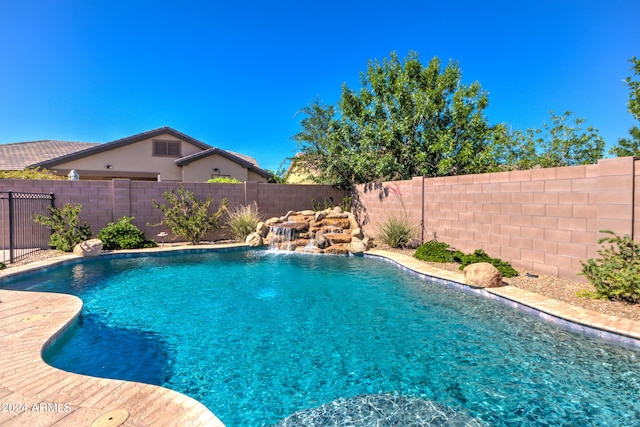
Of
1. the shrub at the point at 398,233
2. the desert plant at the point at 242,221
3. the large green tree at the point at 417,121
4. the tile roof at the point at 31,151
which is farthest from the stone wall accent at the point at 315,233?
the tile roof at the point at 31,151

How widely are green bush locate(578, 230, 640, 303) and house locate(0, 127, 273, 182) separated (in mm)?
17078

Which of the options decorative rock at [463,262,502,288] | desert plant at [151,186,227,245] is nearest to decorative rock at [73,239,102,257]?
desert plant at [151,186,227,245]

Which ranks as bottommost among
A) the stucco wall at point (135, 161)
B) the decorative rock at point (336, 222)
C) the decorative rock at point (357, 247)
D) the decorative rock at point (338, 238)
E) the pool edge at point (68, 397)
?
the pool edge at point (68, 397)

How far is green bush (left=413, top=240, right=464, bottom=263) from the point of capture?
27.6 feet

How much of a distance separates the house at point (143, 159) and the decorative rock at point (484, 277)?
1546cm

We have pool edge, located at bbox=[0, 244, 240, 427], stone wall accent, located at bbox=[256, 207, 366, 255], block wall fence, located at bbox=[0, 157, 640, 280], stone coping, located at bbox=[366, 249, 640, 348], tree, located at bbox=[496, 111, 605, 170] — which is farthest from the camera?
tree, located at bbox=[496, 111, 605, 170]

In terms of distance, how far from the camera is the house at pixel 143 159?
1700 cm

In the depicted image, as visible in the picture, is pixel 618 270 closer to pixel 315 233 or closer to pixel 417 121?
pixel 315 233

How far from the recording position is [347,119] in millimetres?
13492

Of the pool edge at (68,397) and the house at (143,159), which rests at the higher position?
the house at (143,159)

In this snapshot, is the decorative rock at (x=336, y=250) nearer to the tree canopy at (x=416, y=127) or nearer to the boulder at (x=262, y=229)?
the boulder at (x=262, y=229)

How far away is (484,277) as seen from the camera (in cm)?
612

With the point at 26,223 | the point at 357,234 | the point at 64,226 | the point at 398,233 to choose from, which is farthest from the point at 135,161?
the point at 398,233

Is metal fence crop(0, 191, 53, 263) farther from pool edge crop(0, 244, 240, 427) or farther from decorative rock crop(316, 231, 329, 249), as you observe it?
decorative rock crop(316, 231, 329, 249)
